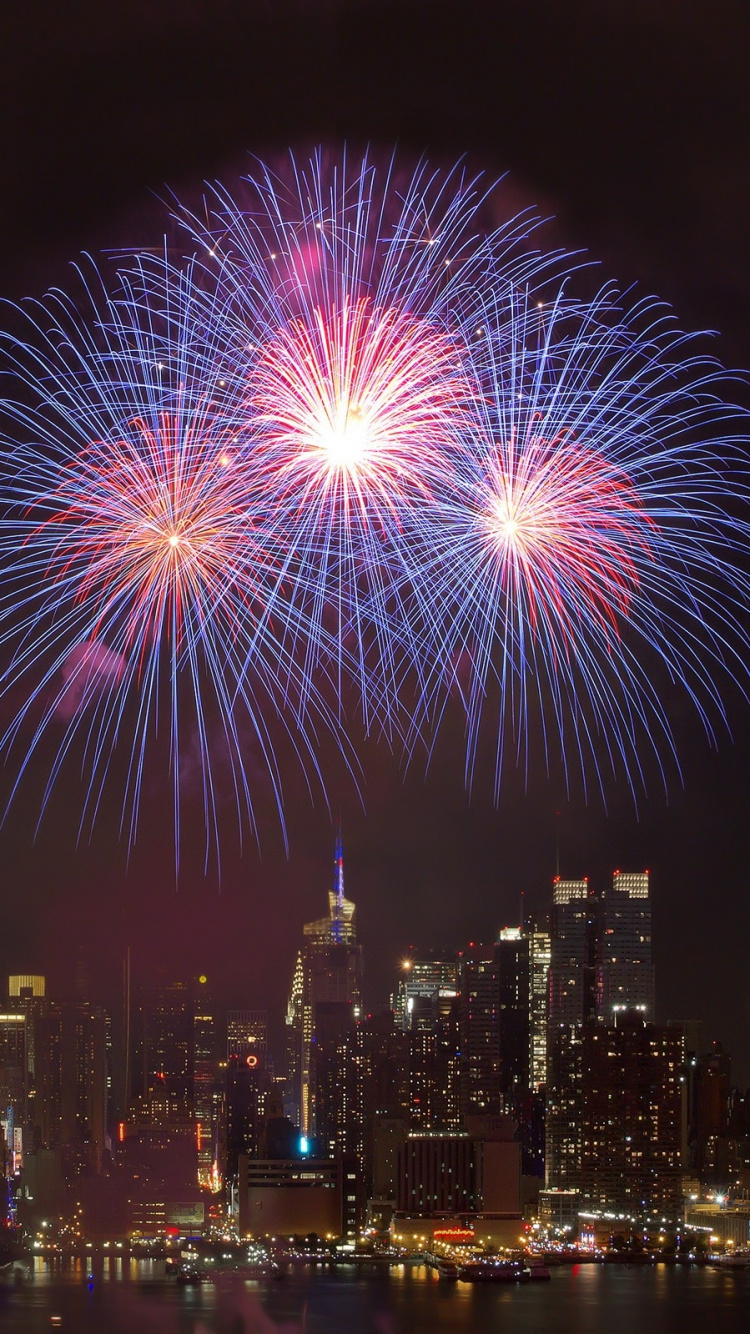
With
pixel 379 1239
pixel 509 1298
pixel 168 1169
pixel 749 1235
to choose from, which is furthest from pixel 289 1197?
pixel 509 1298

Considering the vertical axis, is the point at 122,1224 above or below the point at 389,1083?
below

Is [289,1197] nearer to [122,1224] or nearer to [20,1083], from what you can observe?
[122,1224]

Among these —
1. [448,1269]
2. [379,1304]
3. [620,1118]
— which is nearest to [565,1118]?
[620,1118]

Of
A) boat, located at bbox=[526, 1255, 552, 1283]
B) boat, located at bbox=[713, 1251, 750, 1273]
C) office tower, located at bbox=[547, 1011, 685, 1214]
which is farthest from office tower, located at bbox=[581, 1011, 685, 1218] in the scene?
Result: boat, located at bbox=[526, 1255, 552, 1283]

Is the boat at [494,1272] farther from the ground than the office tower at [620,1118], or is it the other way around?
the office tower at [620,1118]

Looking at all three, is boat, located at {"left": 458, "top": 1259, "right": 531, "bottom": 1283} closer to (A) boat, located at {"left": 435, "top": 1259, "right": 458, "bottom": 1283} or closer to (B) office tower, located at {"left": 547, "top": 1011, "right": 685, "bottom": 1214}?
(A) boat, located at {"left": 435, "top": 1259, "right": 458, "bottom": 1283}

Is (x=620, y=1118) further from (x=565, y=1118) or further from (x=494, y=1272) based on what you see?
(x=494, y=1272)

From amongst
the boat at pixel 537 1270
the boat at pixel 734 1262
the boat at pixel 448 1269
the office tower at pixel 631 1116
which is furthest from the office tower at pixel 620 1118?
the boat at pixel 448 1269

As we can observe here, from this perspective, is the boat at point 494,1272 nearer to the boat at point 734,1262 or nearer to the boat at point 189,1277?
the boat at point 189,1277
